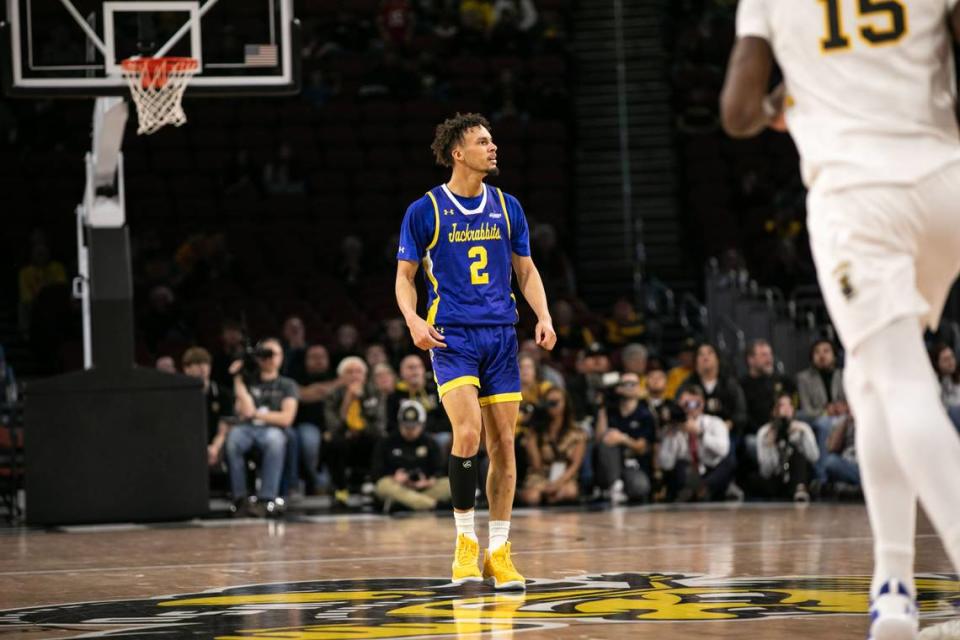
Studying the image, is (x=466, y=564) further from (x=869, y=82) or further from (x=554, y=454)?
(x=554, y=454)

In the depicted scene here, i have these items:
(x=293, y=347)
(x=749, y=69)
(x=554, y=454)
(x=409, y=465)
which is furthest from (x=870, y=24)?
(x=293, y=347)

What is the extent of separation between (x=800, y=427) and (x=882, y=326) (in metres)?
9.68

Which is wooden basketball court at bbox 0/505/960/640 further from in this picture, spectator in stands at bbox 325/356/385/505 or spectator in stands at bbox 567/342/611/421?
spectator in stands at bbox 567/342/611/421

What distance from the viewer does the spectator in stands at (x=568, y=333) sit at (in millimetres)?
16578

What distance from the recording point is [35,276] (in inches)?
684

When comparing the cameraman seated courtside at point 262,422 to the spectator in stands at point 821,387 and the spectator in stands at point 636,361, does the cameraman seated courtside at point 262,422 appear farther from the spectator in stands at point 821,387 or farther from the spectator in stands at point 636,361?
the spectator in stands at point 821,387

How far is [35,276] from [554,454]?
23.1 ft

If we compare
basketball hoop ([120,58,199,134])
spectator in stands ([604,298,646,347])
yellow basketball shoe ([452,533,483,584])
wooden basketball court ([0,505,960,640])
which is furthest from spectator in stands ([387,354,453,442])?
yellow basketball shoe ([452,533,483,584])

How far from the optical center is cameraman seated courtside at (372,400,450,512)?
12.9 metres

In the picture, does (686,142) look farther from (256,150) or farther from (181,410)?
(181,410)

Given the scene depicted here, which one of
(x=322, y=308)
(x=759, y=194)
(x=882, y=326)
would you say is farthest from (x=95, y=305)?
(x=759, y=194)

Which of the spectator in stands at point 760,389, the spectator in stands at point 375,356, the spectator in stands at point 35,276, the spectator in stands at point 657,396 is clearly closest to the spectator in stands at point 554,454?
the spectator in stands at point 657,396

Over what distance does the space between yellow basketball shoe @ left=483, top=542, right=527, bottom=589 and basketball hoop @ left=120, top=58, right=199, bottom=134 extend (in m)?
5.43

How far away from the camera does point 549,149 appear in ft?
67.5
